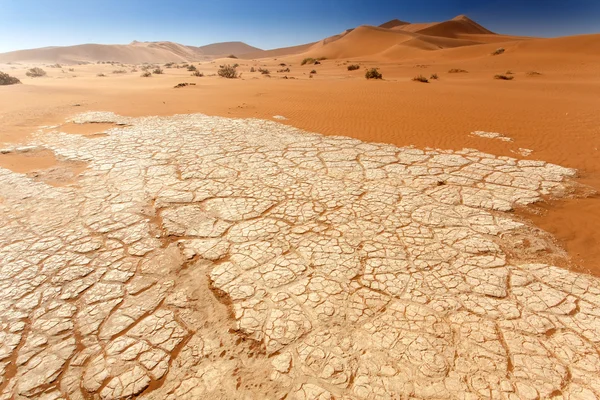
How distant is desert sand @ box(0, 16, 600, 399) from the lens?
1.86m

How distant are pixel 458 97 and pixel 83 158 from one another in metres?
9.61

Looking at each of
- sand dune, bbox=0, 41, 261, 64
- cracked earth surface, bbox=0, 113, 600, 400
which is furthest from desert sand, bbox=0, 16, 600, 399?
sand dune, bbox=0, 41, 261, 64

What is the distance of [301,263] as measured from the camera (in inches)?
106

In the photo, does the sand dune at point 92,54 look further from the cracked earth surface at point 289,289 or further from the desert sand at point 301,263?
the cracked earth surface at point 289,289

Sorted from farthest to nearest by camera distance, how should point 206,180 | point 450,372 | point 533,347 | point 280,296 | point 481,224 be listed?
point 206,180 < point 481,224 < point 280,296 < point 533,347 < point 450,372

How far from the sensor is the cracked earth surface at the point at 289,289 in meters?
1.83

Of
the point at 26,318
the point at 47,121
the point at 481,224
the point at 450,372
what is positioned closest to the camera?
the point at 450,372

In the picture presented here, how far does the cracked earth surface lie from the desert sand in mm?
14

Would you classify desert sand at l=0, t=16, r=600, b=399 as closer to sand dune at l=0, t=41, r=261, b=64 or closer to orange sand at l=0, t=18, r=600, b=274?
orange sand at l=0, t=18, r=600, b=274

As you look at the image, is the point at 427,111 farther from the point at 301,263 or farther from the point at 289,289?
the point at 289,289

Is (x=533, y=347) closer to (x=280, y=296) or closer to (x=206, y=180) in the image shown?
(x=280, y=296)

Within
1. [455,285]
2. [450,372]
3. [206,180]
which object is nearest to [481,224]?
[455,285]

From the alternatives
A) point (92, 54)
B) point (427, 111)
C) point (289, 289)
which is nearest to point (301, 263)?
point (289, 289)

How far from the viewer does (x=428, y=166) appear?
4.66 metres
